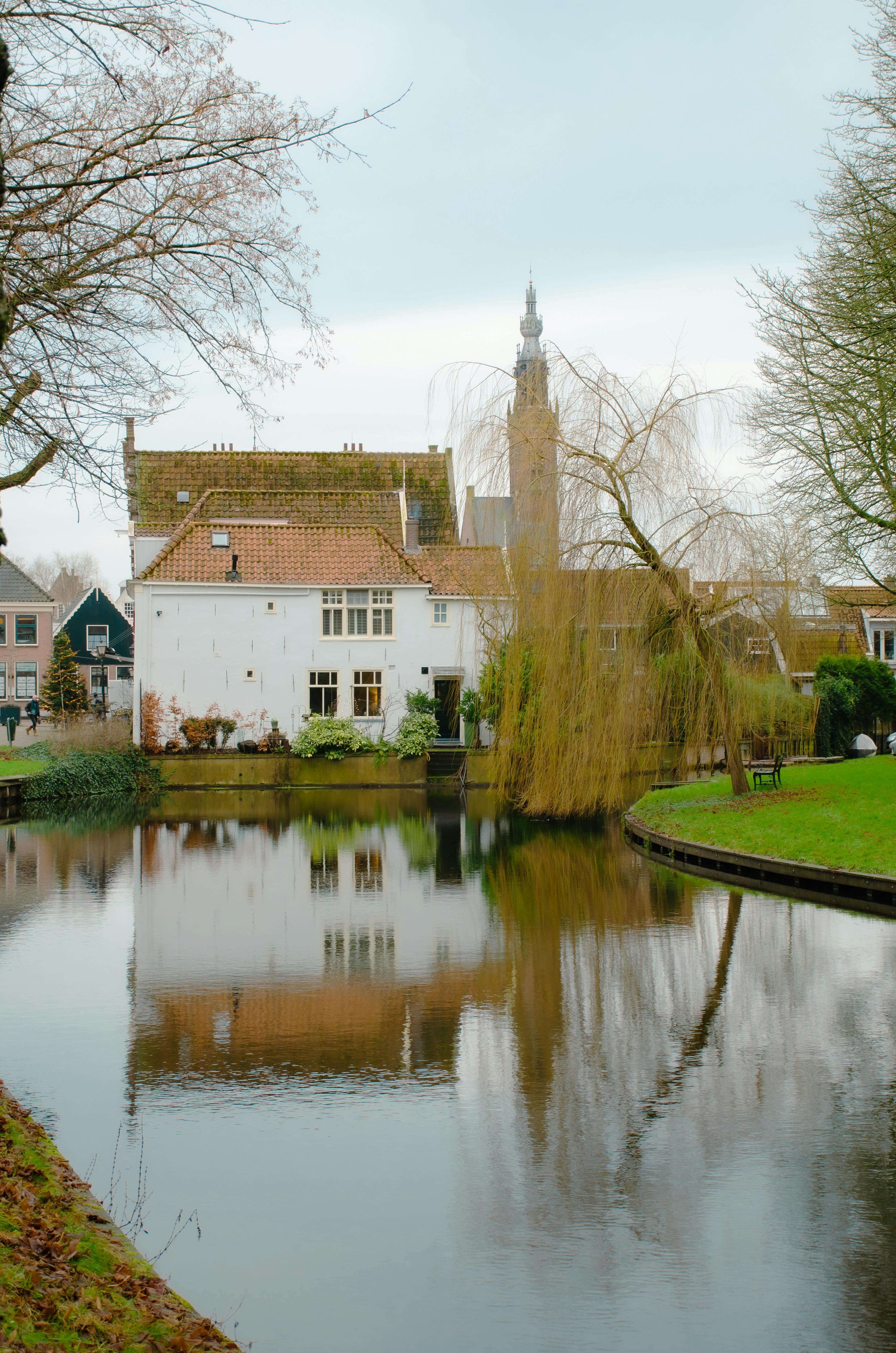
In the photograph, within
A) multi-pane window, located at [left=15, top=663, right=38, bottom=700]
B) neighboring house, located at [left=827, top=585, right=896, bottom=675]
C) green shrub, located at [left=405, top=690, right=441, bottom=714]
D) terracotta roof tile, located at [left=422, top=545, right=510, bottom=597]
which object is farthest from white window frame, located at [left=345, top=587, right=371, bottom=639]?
multi-pane window, located at [left=15, top=663, right=38, bottom=700]

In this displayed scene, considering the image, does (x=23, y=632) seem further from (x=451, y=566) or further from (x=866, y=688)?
(x=866, y=688)

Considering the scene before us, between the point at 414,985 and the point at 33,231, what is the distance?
672cm

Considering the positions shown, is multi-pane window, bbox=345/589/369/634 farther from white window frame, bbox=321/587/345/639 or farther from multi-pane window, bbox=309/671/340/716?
multi-pane window, bbox=309/671/340/716

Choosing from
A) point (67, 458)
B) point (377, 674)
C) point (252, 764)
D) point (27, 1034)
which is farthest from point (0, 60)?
point (377, 674)

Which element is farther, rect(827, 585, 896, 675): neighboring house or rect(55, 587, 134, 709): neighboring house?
rect(55, 587, 134, 709): neighboring house

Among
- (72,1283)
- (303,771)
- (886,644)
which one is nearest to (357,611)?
(303,771)

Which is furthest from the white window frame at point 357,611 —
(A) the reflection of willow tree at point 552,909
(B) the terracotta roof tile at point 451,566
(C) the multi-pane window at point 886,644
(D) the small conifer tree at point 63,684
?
(C) the multi-pane window at point 886,644

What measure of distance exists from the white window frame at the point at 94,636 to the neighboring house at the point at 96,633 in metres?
0.01

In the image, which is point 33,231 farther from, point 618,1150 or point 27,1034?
point 618,1150

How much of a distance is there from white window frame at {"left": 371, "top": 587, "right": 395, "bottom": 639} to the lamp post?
9097mm

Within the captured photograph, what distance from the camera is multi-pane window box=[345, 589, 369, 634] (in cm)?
3700

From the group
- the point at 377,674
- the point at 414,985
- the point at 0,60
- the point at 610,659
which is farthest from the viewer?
the point at 377,674

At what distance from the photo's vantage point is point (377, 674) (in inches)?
1448

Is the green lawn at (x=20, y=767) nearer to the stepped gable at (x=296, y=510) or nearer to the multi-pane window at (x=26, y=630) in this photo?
the stepped gable at (x=296, y=510)
